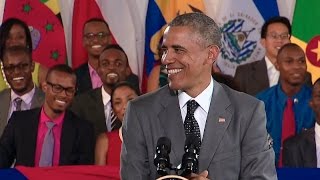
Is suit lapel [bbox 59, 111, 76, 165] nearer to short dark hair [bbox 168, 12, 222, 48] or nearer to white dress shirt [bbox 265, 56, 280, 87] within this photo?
white dress shirt [bbox 265, 56, 280, 87]

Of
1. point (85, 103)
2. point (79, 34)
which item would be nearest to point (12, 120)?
point (85, 103)

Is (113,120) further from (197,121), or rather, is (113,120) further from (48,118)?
(197,121)

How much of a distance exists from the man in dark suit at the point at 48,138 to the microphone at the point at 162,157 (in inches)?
120

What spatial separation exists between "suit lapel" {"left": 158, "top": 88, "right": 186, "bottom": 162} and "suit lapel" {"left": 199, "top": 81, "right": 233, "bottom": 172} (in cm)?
7

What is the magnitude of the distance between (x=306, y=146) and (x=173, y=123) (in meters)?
3.48

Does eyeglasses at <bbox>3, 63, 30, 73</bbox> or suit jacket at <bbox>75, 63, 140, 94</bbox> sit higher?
eyeglasses at <bbox>3, 63, 30, 73</bbox>

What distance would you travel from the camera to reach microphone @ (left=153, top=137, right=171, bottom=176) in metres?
2.25

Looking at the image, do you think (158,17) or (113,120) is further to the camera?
(158,17)

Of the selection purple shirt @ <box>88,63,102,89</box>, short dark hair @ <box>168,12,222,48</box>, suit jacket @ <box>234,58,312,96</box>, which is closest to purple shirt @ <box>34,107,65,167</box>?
purple shirt @ <box>88,63,102,89</box>

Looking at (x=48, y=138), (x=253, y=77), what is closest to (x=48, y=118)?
(x=48, y=138)

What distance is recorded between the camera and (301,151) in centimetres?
584

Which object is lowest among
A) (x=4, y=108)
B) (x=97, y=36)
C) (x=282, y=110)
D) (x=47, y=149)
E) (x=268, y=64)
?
(x=47, y=149)

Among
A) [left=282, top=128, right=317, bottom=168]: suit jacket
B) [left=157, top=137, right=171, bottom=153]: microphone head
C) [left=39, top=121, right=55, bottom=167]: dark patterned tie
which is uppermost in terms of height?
[left=157, top=137, right=171, bottom=153]: microphone head

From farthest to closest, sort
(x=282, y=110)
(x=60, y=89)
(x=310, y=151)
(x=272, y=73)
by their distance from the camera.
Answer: (x=272, y=73)
(x=282, y=110)
(x=310, y=151)
(x=60, y=89)
